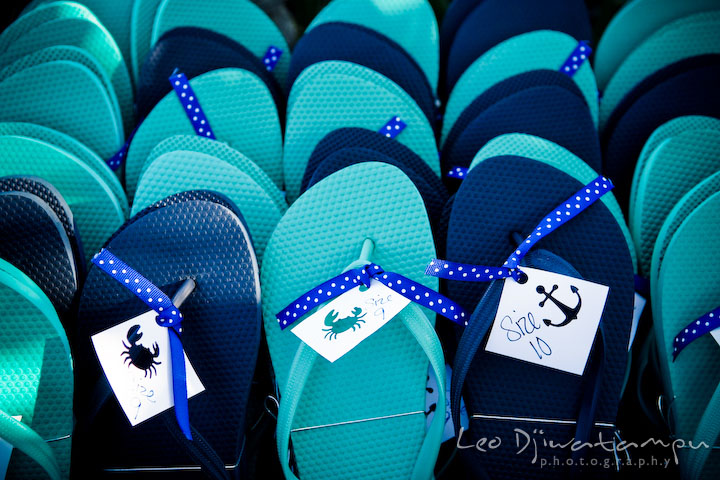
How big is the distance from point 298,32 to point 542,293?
966mm

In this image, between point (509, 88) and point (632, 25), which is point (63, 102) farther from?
point (632, 25)

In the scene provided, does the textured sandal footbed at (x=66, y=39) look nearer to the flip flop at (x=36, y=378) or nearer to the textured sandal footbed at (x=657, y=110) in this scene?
the flip flop at (x=36, y=378)

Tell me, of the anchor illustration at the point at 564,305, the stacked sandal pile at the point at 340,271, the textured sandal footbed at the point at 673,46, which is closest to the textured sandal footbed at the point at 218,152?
the stacked sandal pile at the point at 340,271

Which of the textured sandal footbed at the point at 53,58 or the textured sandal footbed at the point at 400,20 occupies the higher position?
the textured sandal footbed at the point at 400,20

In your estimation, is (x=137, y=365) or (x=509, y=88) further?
(x=509, y=88)

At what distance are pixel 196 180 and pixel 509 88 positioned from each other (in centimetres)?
59

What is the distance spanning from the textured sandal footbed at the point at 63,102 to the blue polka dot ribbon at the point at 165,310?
0.33 m

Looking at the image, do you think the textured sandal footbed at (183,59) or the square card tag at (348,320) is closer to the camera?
the square card tag at (348,320)

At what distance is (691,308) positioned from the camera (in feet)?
2.75

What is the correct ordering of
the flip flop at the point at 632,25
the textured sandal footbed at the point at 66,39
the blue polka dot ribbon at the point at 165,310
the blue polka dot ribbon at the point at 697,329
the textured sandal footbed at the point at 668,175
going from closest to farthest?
the blue polka dot ribbon at the point at 165,310, the blue polka dot ribbon at the point at 697,329, the textured sandal footbed at the point at 668,175, the textured sandal footbed at the point at 66,39, the flip flop at the point at 632,25

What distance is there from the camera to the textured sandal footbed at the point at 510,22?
1.10 m

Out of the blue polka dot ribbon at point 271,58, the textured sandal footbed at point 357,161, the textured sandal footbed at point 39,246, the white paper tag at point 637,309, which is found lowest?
the textured sandal footbed at point 39,246

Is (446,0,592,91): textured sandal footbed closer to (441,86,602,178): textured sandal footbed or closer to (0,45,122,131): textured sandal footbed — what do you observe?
(441,86,602,178): textured sandal footbed

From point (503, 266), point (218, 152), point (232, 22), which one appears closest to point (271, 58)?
point (232, 22)
